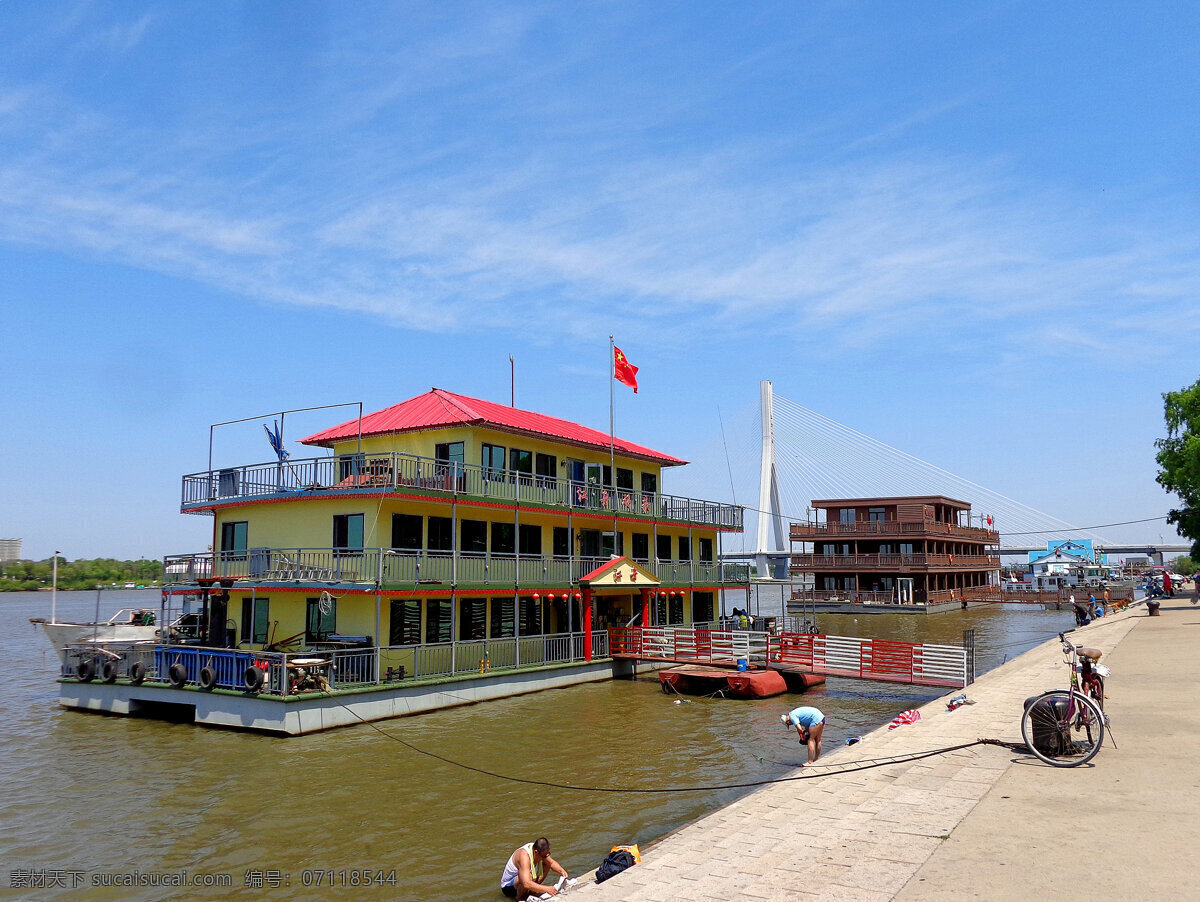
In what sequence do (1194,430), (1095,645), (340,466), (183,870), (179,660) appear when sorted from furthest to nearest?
1. (1194,430)
2. (1095,645)
3. (340,466)
4. (179,660)
5. (183,870)

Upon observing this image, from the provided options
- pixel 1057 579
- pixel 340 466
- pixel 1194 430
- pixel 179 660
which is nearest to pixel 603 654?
pixel 340 466

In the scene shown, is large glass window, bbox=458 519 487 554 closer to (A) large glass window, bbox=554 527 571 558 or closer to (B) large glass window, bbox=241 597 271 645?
(A) large glass window, bbox=554 527 571 558

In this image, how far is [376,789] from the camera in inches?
699

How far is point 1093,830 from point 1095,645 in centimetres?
3094

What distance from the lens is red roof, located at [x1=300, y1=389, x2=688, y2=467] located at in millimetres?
31656

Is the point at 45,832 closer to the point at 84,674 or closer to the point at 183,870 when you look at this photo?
the point at 183,870

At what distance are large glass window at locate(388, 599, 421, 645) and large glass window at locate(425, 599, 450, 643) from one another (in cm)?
47

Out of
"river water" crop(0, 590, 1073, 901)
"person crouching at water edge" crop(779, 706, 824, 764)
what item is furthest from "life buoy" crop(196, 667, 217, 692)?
"person crouching at water edge" crop(779, 706, 824, 764)

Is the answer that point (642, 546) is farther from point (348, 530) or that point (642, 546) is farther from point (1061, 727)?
point (1061, 727)

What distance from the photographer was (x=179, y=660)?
25703mm

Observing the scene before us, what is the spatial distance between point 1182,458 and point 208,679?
2897 inches

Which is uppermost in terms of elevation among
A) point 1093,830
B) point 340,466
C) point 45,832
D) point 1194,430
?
point 1194,430

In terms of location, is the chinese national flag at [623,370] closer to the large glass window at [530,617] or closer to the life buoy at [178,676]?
the large glass window at [530,617]

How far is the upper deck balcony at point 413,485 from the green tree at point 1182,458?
5311 centimetres
